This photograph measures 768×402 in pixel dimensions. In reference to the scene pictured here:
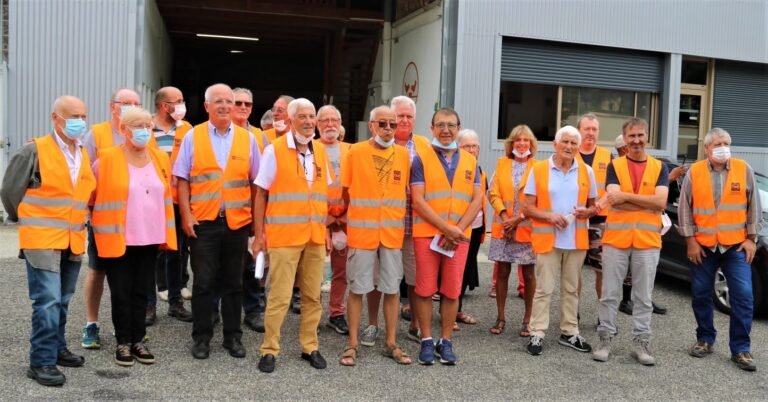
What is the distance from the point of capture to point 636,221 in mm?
5391

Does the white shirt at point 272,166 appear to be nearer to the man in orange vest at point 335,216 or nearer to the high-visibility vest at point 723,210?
the man in orange vest at point 335,216

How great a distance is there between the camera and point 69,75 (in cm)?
1004

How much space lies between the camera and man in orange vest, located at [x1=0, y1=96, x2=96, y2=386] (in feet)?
14.1

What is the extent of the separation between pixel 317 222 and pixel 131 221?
4.07ft

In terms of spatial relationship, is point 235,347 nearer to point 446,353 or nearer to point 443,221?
point 446,353

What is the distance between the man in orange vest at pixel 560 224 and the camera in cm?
549

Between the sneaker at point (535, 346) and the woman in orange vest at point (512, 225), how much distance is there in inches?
18.7

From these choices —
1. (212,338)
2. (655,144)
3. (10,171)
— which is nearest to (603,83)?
(655,144)

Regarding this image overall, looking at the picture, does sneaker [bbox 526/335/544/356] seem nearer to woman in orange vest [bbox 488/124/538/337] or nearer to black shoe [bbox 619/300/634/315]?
woman in orange vest [bbox 488/124/538/337]

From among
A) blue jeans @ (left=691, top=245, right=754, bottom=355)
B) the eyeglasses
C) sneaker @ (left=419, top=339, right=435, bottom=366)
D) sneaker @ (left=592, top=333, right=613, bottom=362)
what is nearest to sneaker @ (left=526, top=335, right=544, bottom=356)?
sneaker @ (left=592, top=333, right=613, bottom=362)

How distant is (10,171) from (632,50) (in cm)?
1146

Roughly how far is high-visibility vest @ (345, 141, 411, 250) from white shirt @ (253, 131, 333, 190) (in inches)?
12.6

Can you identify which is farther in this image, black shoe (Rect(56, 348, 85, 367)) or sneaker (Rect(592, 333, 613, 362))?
sneaker (Rect(592, 333, 613, 362))

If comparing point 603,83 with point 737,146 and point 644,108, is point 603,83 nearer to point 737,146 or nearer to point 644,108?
point 644,108
